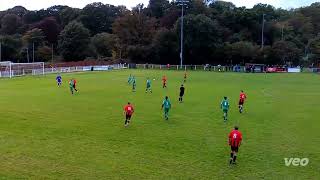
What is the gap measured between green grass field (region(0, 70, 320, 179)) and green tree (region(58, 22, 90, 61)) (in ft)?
262

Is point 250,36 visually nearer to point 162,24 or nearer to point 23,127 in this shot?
point 162,24

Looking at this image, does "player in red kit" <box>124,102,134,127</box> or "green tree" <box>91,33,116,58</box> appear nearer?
"player in red kit" <box>124,102,134,127</box>

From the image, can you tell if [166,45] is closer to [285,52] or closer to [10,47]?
[285,52]

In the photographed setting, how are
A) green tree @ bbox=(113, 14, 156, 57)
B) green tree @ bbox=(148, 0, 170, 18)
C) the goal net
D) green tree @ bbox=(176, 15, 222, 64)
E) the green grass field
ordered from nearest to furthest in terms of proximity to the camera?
the green grass field < the goal net < green tree @ bbox=(176, 15, 222, 64) < green tree @ bbox=(113, 14, 156, 57) < green tree @ bbox=(148, 0, 170, 18)

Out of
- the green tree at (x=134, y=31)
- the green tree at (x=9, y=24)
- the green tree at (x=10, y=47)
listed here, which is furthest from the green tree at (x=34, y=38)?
the green tree at (x=134, y=31)

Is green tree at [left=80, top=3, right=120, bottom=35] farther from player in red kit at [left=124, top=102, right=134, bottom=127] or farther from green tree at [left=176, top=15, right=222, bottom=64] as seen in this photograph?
player in red kit at [left=124, top=102, right=134, bottom=127]

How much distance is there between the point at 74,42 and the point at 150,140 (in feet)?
322

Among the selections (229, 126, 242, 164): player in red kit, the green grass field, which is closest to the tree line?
the green grass field

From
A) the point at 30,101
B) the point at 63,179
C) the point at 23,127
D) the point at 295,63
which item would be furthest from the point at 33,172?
the point at 295,63

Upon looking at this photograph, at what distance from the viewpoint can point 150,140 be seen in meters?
21.1

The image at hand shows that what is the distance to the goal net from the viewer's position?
6594cm

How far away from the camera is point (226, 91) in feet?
151

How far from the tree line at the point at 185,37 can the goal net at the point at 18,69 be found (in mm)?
37095

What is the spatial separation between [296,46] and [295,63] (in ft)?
16.1
